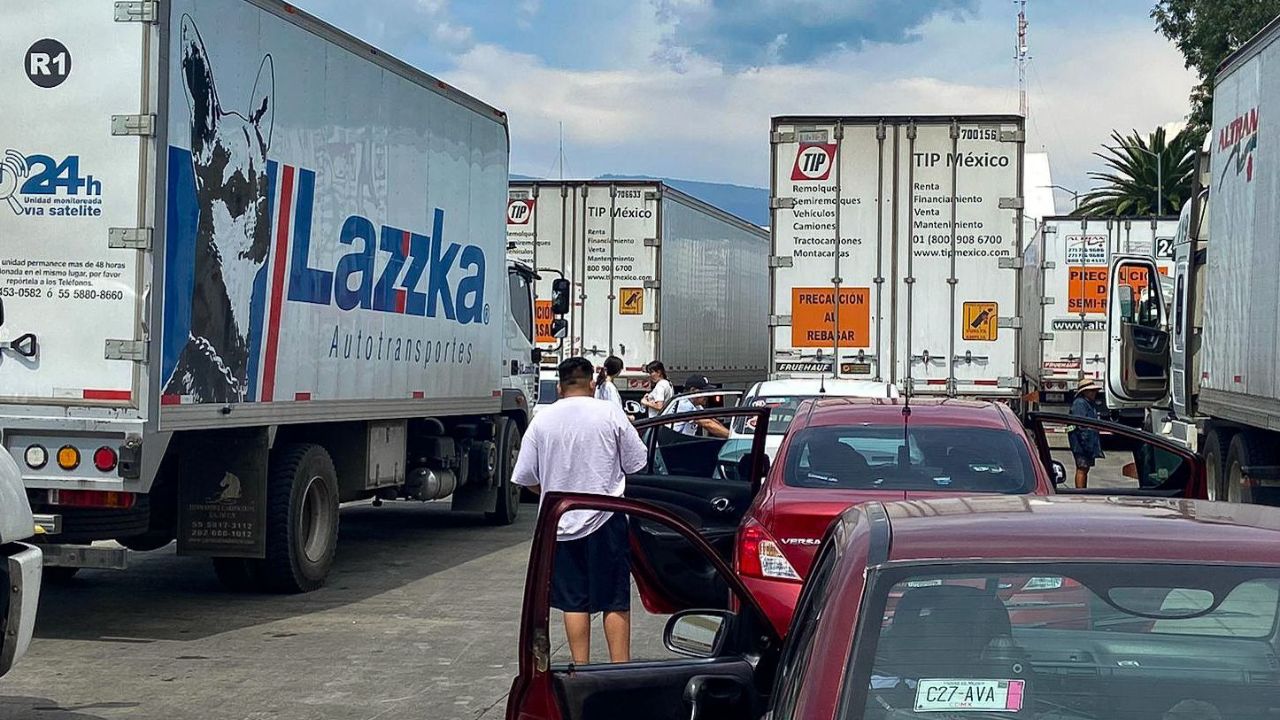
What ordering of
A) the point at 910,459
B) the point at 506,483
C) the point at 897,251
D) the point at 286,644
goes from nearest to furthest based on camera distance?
1. the point at 910,459
2. the point at 286,644
3. the point at 506,483
4. the point at 897,251

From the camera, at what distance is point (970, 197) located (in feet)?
63.1

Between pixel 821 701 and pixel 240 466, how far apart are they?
8488 millimetres

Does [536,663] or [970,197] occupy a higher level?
[970,197]

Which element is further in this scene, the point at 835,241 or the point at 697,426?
the point at 835,241

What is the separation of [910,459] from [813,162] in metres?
11.5

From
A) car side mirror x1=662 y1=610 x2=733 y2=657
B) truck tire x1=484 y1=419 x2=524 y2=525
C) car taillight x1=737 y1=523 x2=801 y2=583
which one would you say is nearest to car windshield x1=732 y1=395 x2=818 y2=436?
truck tire x1=484 y1=419 x2=524 y2=525

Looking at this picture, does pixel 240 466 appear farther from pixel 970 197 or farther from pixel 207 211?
pixel 970 197

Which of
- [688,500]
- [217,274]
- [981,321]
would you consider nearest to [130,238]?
[217,274]

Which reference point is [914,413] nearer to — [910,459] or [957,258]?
[910,459]

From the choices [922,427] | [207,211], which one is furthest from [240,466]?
[922,427]

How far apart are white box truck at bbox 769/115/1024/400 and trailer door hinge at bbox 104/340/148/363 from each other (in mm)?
10807

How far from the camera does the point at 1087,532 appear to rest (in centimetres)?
346

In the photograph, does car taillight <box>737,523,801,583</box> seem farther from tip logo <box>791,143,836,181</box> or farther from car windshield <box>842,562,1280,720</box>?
tip logo <box>791,143,836,181</box>

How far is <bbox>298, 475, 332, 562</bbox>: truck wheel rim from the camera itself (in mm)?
12156
